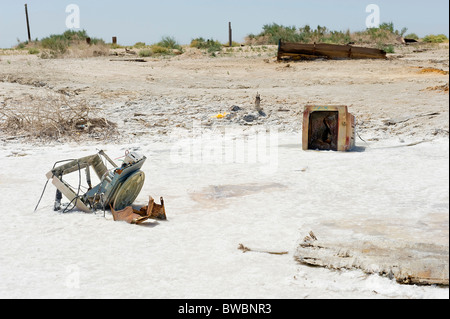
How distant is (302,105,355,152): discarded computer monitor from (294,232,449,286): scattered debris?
4.43 m

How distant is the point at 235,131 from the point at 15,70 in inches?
385

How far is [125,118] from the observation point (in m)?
12.8

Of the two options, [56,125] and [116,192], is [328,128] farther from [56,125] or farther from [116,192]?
[56,125]

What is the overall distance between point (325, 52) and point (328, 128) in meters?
10.4

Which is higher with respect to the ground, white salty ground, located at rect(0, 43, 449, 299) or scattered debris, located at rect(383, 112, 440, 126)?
scattered debris, located at rect(383, 112, 440, 126)

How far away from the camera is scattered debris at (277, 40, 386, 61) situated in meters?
19.6

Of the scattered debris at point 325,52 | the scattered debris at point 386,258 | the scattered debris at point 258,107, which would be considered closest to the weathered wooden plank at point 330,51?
the scattered debris at point 325,52

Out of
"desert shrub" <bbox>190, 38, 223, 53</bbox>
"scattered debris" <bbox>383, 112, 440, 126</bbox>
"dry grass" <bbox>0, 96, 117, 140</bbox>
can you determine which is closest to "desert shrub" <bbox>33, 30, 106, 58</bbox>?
"desert shrub" <bbox>190, 38, 223, 53</bbox>

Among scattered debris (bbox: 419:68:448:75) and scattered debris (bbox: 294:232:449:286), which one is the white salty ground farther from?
scattered debris (bbox: 419:68:448:75)

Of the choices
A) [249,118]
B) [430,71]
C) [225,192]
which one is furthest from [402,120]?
[430,71]

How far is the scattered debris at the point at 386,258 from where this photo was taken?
4.16 m

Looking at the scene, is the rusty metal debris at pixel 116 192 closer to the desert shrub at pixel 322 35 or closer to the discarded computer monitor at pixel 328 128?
the discarded computer monitor at pixel 328 128

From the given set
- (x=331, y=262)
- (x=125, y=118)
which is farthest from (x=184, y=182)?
(x=125, y=118)

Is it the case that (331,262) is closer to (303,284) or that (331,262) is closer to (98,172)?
(303,284)
